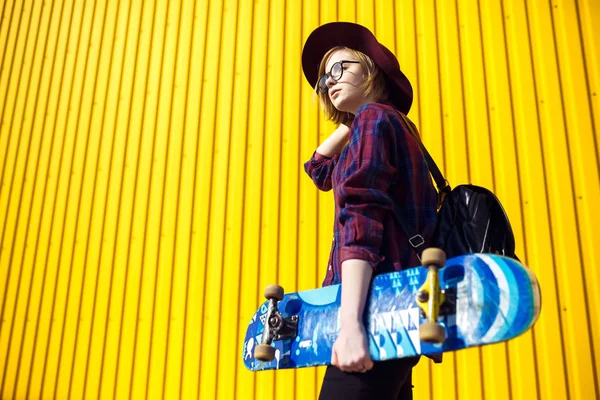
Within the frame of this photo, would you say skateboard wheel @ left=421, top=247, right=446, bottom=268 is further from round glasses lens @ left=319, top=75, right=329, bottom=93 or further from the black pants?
round glasses lens @ left=319, top=75, right=329, bottom=93

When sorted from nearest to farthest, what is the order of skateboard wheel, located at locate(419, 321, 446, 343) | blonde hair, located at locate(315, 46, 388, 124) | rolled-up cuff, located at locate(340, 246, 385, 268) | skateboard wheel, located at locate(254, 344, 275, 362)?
skateboard wheel, located at locate(419, 321, 446, 343)
rolled-up cuff, located at locate(340, 246, 385, 268)
skateboard wheel, located at locate(254, 344, 275, 362)
blonde hair, located at locate(315, 46, 388, 124)

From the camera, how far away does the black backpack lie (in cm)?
142

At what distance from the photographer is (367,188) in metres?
1.38

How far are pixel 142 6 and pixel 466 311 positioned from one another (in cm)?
375

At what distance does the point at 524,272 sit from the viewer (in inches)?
49.3

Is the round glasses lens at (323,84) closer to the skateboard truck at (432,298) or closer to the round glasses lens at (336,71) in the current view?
the round glasses lens at (336,71)

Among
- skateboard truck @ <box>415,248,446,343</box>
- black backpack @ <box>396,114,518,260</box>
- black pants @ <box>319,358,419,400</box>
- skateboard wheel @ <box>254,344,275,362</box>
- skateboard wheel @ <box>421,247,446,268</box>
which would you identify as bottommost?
black pants @ <box>319,358,419,400</box>

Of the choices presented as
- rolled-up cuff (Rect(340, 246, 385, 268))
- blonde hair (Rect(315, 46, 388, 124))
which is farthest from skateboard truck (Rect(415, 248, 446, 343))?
blonde hair (Rect(315, 46, 388, 124))

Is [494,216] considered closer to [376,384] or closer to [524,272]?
[524,272]

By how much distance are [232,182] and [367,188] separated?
91.6 inches

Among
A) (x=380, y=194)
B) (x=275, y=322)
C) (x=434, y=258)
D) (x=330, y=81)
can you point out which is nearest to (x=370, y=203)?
(x=380, y=194)

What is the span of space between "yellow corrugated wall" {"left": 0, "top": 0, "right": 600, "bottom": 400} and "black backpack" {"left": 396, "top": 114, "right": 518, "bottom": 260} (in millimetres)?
1682

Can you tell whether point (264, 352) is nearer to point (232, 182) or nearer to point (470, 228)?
point (470, 228)

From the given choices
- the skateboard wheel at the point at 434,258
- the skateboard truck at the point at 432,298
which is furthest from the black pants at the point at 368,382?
the skateboard wheel at the point at 434,258
